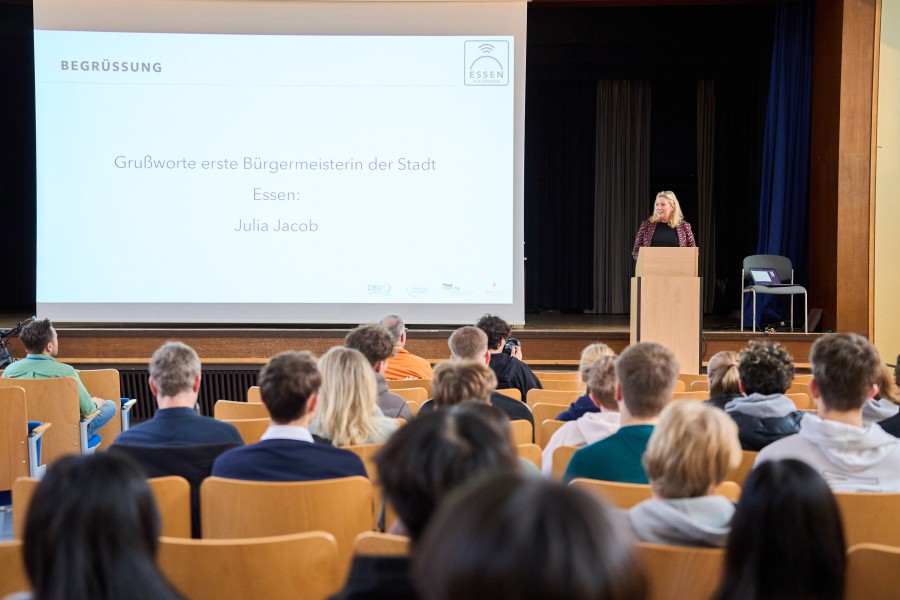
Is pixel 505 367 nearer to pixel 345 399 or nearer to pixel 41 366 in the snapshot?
pixel 345 399

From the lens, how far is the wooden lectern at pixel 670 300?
6.34 m

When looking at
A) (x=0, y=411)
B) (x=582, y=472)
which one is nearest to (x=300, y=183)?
(x=0, y=411)

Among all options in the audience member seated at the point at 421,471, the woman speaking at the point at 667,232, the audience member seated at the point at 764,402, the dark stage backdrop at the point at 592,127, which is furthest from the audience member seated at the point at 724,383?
the dark stage backdrop at the point at 592,127

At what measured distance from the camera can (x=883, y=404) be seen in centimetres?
336

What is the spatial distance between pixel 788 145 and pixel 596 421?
21.7ft

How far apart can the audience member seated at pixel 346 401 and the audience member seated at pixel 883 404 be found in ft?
6.20

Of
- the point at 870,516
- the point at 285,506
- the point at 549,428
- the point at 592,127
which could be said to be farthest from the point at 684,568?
the point at 592,127

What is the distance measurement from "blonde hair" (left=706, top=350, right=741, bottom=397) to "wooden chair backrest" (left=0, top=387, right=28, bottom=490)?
9.11ft

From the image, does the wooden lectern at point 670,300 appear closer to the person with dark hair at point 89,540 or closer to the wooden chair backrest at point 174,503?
the wooden chair backrest at point 174,503

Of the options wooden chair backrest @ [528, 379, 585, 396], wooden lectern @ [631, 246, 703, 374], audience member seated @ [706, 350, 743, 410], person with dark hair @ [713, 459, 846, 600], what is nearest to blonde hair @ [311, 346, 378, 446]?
audience member seated @ [706, 350, 743, 410]

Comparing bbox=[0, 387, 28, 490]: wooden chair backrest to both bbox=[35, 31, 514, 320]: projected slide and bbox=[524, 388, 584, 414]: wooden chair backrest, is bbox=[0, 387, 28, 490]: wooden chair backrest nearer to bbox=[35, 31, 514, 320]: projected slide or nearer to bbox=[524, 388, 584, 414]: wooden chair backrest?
bbox=[524, 388, 584, 414]: wooden chair backrest

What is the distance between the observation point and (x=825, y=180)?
26.6 feet

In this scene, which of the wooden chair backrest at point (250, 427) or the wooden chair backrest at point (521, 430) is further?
the wooden chair backrest at point (250, 427)

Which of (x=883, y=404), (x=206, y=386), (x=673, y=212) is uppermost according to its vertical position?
(x=673, y=212)
